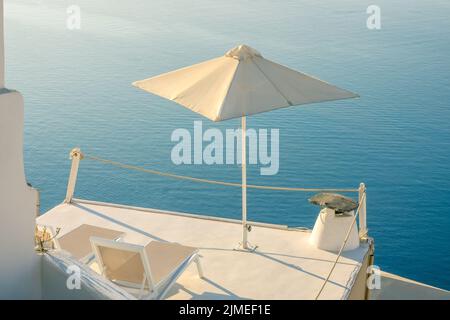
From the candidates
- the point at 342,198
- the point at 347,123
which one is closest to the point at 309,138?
the point at 347,123

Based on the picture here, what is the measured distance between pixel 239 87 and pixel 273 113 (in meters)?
13.0

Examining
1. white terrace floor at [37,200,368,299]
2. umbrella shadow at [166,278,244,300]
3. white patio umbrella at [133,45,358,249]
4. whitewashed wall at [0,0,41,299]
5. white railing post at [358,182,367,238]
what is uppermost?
white patio umbrella at [133,45,358,249]

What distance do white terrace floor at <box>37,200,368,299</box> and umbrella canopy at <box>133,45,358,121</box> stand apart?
158 cm

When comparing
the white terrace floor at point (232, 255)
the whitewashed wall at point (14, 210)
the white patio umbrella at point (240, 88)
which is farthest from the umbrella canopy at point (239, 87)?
the whitewashed wall at point (14, 210)

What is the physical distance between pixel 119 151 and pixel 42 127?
8.23ft

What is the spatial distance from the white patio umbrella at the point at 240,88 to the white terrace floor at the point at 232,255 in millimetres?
378

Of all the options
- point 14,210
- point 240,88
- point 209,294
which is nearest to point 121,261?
point 209,294

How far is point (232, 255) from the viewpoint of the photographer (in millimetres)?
8211

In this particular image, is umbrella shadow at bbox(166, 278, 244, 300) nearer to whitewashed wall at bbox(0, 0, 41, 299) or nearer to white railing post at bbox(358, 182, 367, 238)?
white railing post at bbox(358, 182, 367, 238)

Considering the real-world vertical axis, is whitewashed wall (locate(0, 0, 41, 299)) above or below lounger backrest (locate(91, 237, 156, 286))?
above

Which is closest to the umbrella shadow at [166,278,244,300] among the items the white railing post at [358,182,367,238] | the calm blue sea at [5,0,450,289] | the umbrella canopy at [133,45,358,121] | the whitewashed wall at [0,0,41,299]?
the umbrella canopy at [133,45,358,121]

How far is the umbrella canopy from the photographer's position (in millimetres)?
7680

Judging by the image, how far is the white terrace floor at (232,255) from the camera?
741cm
